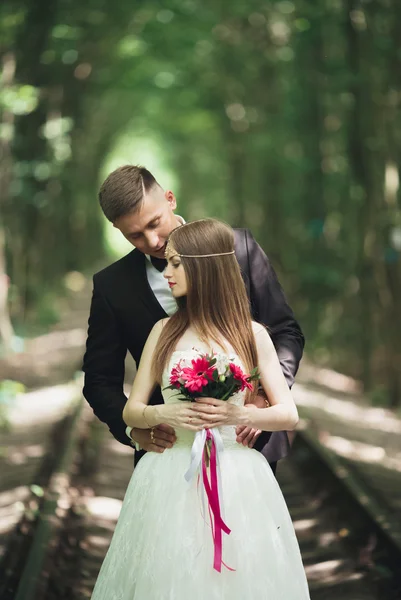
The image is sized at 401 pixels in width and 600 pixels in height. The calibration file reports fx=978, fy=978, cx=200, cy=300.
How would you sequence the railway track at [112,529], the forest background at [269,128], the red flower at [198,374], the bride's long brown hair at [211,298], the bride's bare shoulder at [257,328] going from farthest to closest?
1. the forest background at [269,128]
2. the railway track at [112,529]
3. the bride's bare shoulder at [257,328]
4. the bride's long brown hair at [211,298]
5. the red flower at [198,374]

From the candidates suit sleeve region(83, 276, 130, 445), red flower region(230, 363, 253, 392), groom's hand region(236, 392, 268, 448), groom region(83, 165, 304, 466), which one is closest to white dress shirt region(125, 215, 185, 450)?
groom region(83, 165, 304, 466)

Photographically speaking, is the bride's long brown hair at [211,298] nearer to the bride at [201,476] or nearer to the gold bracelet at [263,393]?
the bride at [201,476]

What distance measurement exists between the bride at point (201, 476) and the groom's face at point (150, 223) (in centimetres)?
29

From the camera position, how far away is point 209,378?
12.0 ft

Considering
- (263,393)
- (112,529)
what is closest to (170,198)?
(263,393)

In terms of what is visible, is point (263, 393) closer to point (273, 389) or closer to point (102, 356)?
point (273, 389)

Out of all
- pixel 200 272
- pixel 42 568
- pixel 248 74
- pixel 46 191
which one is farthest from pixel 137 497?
pixel 248 74

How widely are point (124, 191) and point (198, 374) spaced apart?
0.93 meters

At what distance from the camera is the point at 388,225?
13445 mm

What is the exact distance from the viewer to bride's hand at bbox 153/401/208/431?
3.76 m

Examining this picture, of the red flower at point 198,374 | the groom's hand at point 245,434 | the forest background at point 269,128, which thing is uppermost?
the forest background at point 269,128

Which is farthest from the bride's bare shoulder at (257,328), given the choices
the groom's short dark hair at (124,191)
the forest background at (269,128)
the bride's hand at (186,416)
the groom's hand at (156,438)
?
the forest background at (269,128)

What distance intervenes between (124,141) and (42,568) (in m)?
59.0

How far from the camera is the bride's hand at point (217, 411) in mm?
3734
